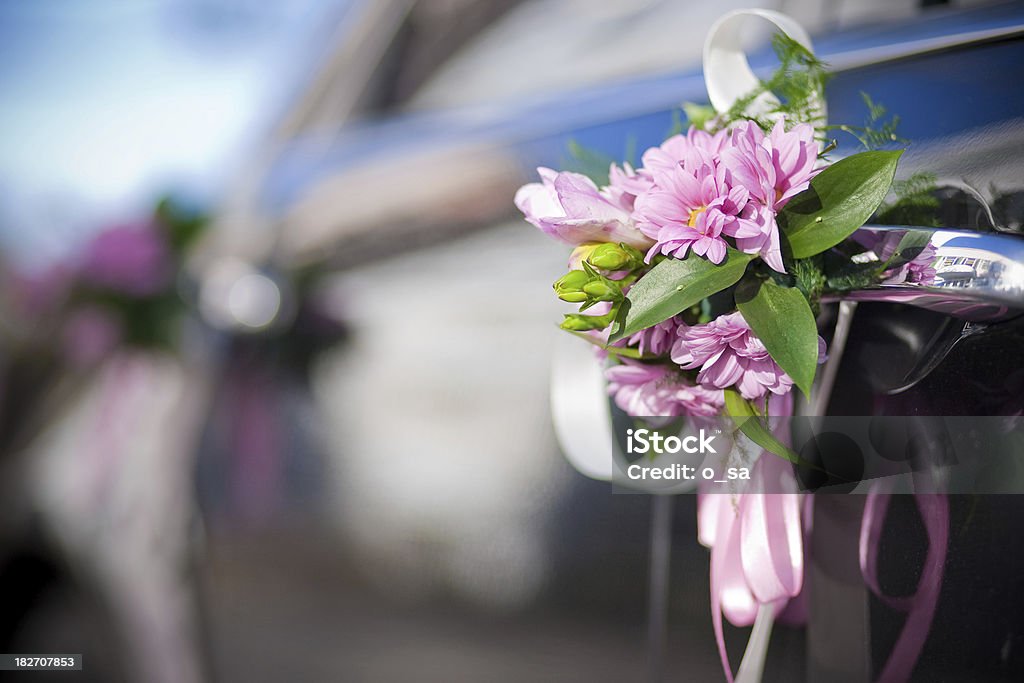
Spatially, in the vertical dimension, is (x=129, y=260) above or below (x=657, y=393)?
above

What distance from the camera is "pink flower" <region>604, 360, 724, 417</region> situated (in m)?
0.45

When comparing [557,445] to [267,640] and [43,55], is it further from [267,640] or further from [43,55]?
[43,55]

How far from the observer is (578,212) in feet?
1.38

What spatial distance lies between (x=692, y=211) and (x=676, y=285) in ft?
0.14

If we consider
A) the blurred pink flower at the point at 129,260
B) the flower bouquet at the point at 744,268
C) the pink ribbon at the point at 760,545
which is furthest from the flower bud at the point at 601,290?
the blurred pink flower at the point at 129,260

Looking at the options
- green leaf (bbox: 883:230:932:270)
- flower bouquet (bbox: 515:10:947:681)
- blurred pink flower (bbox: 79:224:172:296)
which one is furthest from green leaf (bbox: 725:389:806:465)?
blurred pink flower (bbox: 79:224:172:296)

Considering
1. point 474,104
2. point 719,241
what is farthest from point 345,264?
point 719,241

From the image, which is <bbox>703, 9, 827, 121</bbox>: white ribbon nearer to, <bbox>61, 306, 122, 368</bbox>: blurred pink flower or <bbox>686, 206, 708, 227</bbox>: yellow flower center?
<bbox>686, 206, 708, 227</bbox>: yellow flower center

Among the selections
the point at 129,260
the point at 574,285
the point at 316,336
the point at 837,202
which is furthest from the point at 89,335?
the point at 837,202

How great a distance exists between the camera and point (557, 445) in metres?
0.76

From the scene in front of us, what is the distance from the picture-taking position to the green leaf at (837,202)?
409mm

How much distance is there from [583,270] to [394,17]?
2.01ft

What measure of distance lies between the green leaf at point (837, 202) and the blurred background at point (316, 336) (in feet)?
0.63

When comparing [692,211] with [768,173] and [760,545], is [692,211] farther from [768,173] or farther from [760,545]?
[760,545]
